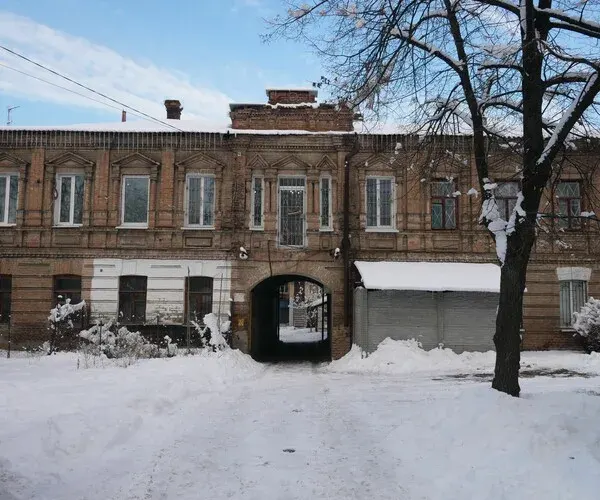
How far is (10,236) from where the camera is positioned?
1850cm

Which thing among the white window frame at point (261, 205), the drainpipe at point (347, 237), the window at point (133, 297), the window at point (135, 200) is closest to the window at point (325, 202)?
the drainpipe at point (347, 237)

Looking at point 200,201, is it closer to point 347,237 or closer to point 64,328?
point 347,237

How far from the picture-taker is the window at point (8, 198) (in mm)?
18766

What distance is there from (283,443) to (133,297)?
490 inches

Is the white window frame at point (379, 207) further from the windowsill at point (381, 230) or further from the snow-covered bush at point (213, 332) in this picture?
the snow-covered bush at point (213, 332)

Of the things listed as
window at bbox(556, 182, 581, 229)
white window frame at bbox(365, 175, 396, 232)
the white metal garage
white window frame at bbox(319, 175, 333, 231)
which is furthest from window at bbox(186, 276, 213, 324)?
window at bbox(556, 182, 581, 229)

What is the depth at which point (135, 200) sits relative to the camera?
18719 mm

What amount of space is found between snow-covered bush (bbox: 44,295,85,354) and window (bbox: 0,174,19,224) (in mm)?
3418

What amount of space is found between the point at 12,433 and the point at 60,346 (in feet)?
41.4

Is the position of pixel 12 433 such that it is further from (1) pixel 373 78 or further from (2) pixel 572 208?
(2) pixel 572 208

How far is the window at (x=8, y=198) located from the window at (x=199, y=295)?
6580 mm

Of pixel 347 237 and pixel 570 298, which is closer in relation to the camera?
pixel 347 237

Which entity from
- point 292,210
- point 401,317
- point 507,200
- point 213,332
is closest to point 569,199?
point 507,200

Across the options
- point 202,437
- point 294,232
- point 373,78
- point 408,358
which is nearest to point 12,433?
point 202,437
